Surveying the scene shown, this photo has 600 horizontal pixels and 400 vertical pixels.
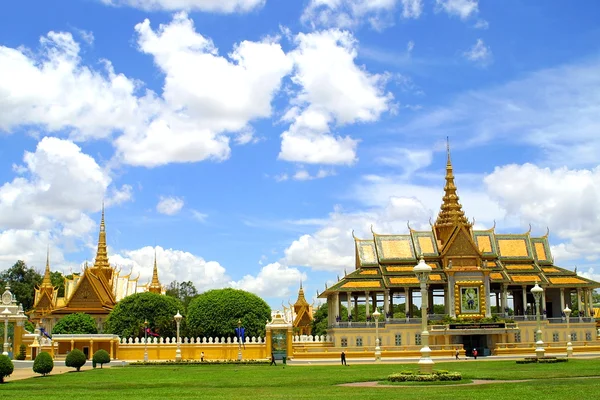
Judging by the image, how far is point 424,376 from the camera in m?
29.2

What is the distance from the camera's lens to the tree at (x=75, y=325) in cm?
8069

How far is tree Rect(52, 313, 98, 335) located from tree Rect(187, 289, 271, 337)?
34.6 feet

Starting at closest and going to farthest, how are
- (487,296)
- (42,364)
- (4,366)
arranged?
(4,366)
(42,364)
(487,296)

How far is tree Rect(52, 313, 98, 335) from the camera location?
80.7 metres

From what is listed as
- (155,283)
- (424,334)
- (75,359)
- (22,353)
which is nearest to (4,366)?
(75,359)

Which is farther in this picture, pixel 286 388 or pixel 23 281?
pixel 23 281

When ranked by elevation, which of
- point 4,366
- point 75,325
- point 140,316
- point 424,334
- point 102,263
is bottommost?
point 4,366

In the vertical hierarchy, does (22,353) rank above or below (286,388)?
above

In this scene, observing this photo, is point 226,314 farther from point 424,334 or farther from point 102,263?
point 424,334

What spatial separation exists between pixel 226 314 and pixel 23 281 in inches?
2221

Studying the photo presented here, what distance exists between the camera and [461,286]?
238 ft

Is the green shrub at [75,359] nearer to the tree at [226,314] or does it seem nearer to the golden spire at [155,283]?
the tree at [226,314]

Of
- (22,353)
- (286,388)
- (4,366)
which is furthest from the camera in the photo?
(22,353)

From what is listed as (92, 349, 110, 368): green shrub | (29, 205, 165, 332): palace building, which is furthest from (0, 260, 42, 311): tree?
(92, 349, 110, 368): green shrub
